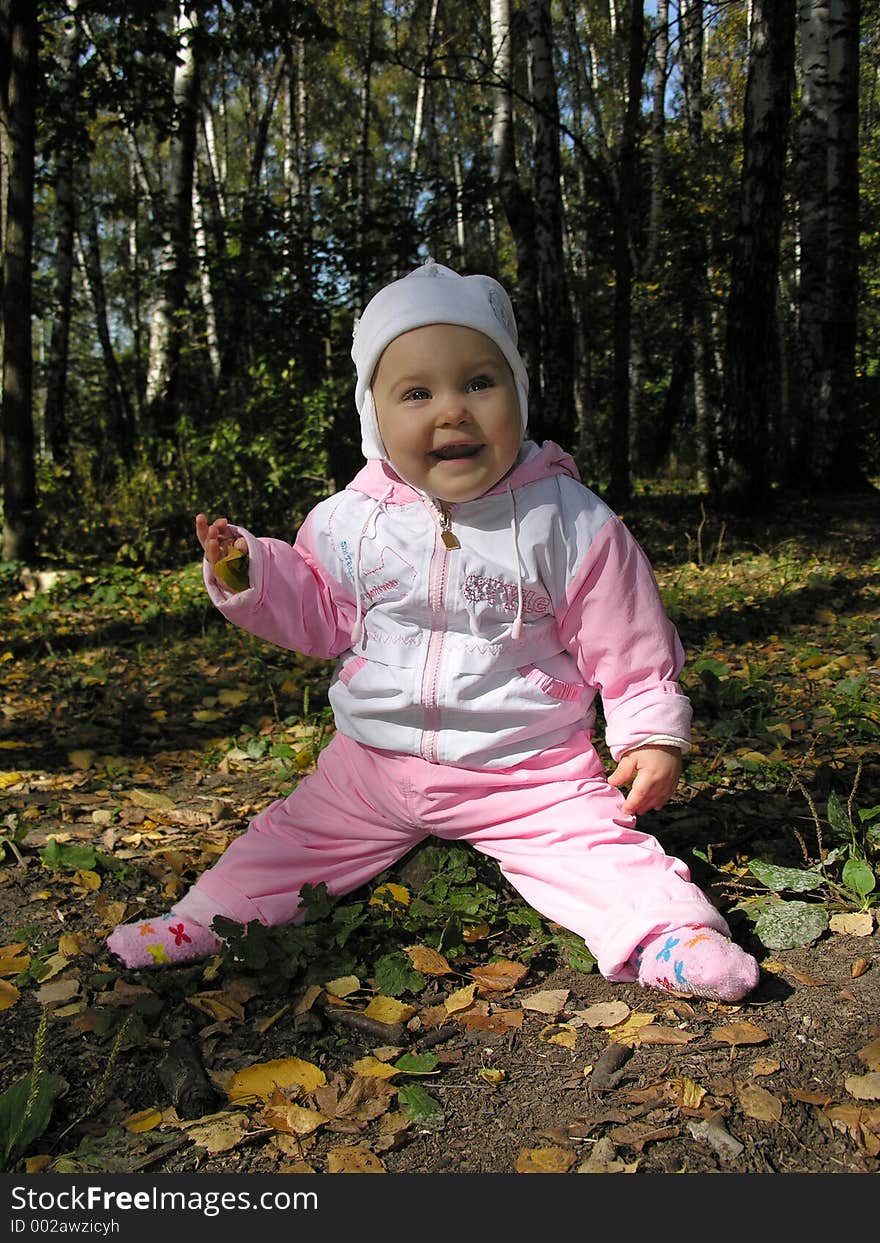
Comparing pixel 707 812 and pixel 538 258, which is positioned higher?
pixel 538 258

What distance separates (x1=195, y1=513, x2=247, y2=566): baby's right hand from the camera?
2270 millimetres

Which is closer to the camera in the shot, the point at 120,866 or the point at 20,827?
the point at 120,866

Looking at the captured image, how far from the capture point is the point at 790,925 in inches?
86.5

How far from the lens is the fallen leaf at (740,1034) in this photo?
1821 mm

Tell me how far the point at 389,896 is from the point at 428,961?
26cm

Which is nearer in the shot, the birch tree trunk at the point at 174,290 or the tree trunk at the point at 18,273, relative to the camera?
the tree trunk at the point at 18,273

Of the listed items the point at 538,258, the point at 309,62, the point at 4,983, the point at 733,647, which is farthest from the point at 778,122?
the point at 309,62

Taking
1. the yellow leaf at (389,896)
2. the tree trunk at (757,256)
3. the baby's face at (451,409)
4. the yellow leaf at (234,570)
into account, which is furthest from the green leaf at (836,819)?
the tree trunk at (757,256)

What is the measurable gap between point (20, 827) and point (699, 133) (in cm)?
1625

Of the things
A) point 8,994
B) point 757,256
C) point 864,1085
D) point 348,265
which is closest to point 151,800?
point 8,994

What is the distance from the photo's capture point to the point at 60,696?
15.1 feet

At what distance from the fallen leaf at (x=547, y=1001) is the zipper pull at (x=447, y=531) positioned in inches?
39.4

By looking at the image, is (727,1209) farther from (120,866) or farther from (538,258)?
(538,258)

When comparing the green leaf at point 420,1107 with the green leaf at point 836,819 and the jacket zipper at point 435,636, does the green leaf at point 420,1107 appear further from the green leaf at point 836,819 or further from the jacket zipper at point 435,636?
the green leaf at point 836,819
